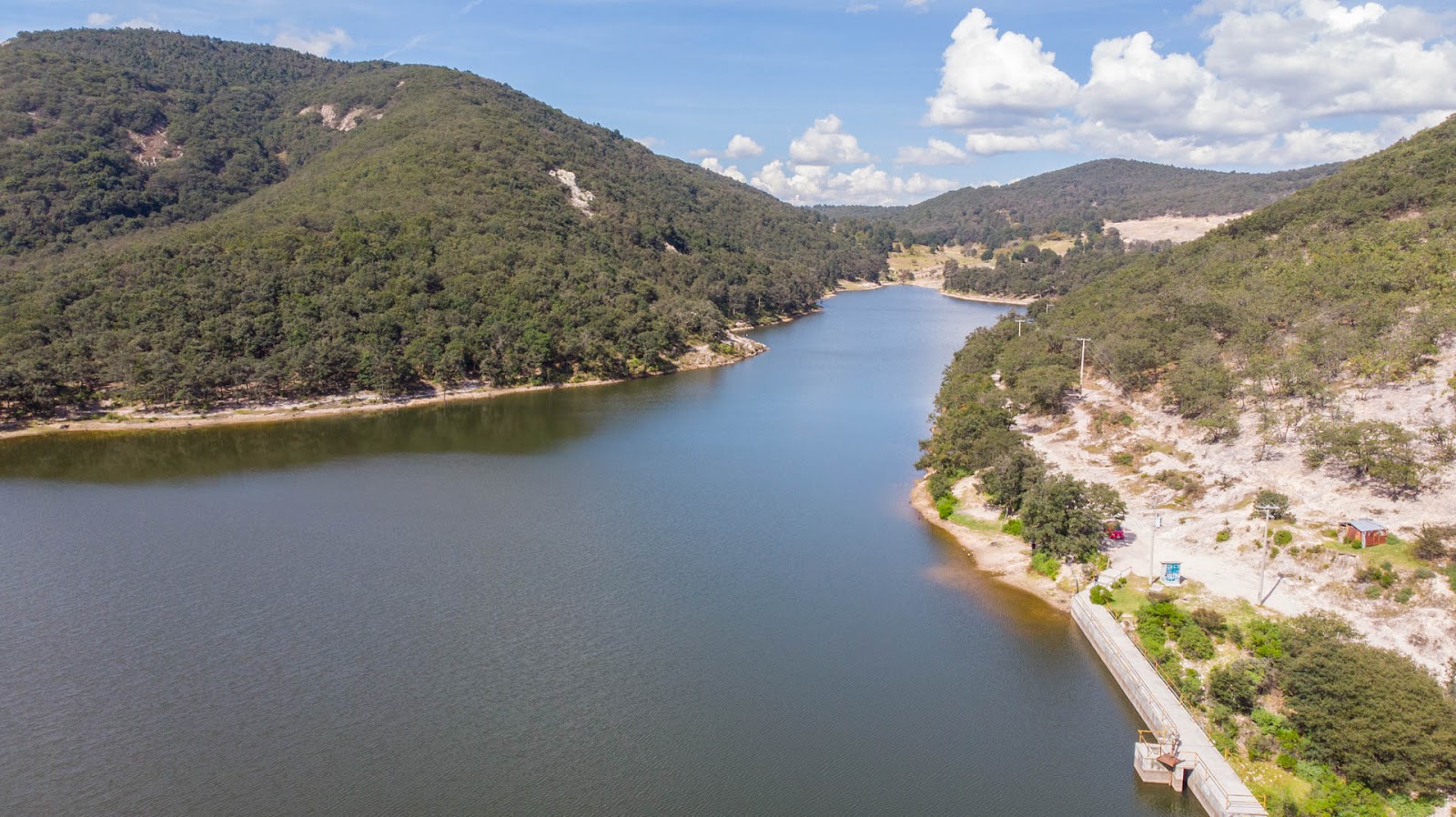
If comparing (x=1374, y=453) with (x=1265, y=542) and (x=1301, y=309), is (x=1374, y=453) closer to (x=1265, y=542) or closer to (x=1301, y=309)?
(x=1265, y=542)

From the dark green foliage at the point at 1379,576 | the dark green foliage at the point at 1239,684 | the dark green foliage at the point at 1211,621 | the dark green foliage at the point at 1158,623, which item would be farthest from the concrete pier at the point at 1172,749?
the dark green foliage at the point at 1379,576

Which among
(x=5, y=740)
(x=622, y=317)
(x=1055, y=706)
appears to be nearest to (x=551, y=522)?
(x=5, y=740)

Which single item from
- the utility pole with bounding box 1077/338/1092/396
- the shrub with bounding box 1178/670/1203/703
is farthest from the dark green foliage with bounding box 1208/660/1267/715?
Result: the utility pole with bounding box 1077/338/1092/396

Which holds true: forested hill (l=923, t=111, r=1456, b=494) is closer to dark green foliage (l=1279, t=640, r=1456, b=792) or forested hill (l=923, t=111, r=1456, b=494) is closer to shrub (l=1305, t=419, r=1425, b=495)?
shrub (l=1305, t=419, r=1425, b=495)

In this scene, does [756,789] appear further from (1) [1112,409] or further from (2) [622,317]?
Answer: (2) [622,317]

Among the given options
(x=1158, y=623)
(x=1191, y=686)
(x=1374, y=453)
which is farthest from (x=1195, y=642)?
(x=1374, y=453)
